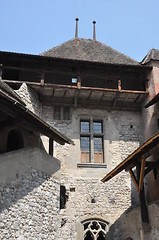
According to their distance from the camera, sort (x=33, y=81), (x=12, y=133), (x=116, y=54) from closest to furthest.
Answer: (x=12, y=133) → (x=33, y=81) → (x=116, y=54)

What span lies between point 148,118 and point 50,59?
494cm

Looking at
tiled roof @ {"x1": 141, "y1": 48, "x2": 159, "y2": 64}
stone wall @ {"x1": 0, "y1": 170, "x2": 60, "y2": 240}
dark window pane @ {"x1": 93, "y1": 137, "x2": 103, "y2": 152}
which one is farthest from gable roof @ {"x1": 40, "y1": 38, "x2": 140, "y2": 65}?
stone wall @ {"x1": 0, "y1": 170, "x2": 60, "y2": 240}

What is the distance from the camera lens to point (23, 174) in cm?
848

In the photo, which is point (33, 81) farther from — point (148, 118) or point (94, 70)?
point (148, 118)

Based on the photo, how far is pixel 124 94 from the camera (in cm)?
1298

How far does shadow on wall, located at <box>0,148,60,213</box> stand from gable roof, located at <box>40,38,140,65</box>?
6324 mm

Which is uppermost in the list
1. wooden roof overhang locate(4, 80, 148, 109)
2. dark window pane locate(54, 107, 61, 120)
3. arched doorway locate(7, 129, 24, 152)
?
wooden roof overhang locate(4, 80, 148, 109)

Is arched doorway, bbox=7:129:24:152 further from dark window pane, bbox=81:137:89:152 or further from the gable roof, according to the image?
the gable roof

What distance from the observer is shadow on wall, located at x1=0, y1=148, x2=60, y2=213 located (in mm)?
Result: 7785

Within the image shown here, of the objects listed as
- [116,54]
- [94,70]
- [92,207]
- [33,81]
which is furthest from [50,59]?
Result: [92,207]

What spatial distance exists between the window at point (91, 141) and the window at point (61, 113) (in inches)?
29.2

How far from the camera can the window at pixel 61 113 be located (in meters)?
13.1

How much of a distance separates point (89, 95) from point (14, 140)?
447 cm

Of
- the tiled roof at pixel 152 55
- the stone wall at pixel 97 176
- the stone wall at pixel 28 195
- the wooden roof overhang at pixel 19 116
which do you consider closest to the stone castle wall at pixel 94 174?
the stone wall at pixel 97 176
